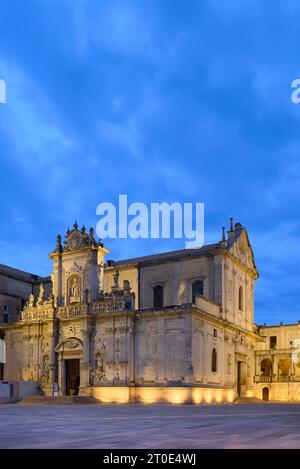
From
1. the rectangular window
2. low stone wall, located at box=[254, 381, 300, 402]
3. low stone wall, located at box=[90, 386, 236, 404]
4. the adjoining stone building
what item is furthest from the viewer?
the rectangular window

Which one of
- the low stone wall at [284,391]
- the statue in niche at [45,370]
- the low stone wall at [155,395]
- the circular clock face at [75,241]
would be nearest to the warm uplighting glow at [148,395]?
the low stone wall at [155,395]

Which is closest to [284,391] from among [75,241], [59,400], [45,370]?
[45,370]

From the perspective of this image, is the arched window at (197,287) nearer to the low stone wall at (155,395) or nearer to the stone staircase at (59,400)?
the low stone wall at (155,395)

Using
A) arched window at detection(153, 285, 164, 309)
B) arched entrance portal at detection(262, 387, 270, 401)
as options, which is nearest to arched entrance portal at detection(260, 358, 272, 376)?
arched entrance portal at detection(262, 387, 270, 401)

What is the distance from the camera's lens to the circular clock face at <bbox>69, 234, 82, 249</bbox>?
171 feet

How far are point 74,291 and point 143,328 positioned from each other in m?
9.22

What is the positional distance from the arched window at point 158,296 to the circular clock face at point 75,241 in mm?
8510

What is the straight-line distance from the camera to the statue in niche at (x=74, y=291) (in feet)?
170

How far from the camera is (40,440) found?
1234 centimetres

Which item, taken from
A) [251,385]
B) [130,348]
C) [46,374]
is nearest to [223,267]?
[130,348]

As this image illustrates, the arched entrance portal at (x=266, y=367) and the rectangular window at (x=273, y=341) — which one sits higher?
the rectangular window at (x=273, y=341)

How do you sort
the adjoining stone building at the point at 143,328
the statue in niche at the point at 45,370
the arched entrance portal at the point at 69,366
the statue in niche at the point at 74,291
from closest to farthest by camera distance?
the adjoining stone building at the point at 143,328 → the arched entrance portal at the point at 69,366 → the statue in niche at the point at 45,370 → the statue in niche at the point at 74,291

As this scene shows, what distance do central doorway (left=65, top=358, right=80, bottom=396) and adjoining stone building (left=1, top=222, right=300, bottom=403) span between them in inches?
3.5

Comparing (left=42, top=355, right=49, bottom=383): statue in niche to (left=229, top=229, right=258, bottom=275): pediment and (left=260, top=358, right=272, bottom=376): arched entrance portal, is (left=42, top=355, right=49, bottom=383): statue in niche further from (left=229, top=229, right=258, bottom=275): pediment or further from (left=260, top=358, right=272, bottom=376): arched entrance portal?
(left=260, top=358, right=272, bottom=376): arched entrance portal
